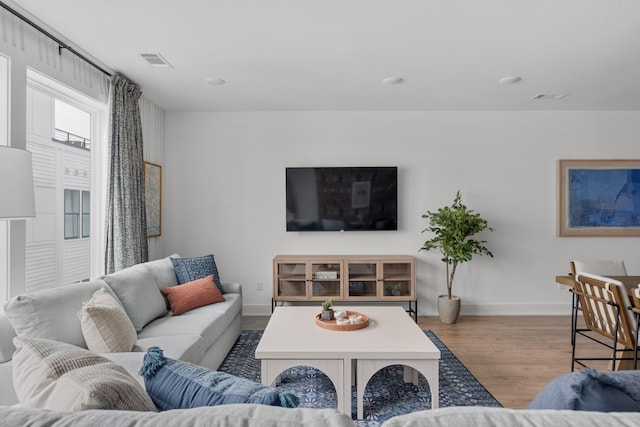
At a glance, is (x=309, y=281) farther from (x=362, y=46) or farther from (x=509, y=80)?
(x=509, y=80)

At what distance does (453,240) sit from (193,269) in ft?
9.15

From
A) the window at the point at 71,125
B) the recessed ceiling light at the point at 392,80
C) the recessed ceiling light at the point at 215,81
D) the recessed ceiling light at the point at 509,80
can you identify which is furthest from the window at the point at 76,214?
the recessed ceiling light at the point at 509,80

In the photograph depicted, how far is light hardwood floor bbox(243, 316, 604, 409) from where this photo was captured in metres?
2.66

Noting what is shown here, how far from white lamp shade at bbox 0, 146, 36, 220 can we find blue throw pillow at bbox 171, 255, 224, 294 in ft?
→ 6.15

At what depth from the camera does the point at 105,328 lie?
196cm

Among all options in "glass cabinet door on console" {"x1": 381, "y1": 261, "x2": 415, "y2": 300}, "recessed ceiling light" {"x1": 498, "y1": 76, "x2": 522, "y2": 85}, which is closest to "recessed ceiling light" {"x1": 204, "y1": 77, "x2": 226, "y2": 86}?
"glass cabinet door on console" {"x1": 381, "y1": 261, "x2": 415, "y2": 300}

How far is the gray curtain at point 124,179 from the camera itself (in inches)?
128

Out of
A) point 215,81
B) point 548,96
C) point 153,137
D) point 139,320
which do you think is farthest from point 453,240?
point 153,137

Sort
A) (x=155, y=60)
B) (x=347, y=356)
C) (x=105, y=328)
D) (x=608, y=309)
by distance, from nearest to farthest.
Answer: (x=105, y=328), (x=347, y=356), (x=608, y=309), (x=155, y=60)

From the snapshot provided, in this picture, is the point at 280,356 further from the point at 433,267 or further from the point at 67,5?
the point at 433,267

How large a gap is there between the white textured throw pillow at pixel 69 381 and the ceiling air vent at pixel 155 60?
254cm

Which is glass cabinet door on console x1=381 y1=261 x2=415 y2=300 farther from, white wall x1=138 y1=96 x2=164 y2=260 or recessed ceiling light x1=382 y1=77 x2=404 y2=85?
white wall x1=138 y1=96 x2=164 y2=260

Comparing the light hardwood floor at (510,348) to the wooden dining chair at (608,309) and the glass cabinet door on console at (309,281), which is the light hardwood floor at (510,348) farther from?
the glass cabinet door on console at (309,281)

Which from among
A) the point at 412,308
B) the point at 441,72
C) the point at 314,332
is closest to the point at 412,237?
the point at 412,308
